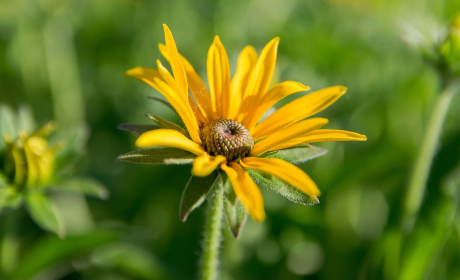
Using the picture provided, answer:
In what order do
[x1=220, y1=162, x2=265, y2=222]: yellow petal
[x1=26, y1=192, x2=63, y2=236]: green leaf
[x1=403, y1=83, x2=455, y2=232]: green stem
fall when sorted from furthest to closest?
[x1=403, y1=83, x2=455, y2=232]: green stem → [x1=26, y1=192, x2=63, y2=236]: green leaf → [x1=220, y1=162, x2=265, y2=222]: yellow petal

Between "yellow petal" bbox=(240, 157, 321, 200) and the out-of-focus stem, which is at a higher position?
the out-of-focus stem

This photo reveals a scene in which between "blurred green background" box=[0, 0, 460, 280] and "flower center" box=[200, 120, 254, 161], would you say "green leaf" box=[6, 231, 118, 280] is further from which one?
"flower center" box=[200, 120, 254, 161]

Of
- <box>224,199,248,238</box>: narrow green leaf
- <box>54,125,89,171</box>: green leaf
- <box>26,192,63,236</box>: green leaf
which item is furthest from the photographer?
<box>54,125,89,171</box>: green leaf

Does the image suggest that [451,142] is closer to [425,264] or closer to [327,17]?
[425,264]

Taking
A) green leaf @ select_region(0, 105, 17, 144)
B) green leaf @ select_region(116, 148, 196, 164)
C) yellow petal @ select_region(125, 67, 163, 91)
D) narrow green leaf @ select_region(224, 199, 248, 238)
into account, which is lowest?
narrow green leaf @ select_region(224, 199, 248, 238)

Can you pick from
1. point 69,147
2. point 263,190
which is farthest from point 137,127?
point 263,190

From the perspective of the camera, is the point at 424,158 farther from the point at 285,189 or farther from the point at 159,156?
the point at 159,156

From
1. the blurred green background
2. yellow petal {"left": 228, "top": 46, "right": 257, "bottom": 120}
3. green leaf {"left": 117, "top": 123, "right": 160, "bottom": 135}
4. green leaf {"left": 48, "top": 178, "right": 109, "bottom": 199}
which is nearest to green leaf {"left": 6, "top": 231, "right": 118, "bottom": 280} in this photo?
the blurred green background
